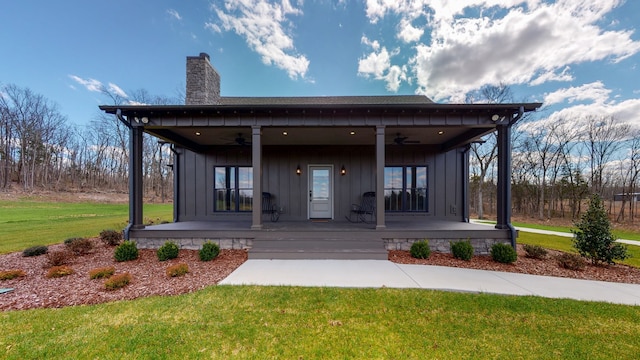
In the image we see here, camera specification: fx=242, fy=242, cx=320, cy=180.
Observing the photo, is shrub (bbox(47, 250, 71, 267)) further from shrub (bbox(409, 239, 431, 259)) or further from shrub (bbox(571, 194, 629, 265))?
shrub (bbox(571, 194, 629, 265))

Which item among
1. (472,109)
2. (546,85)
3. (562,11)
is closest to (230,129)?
(472,109)

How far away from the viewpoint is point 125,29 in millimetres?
14234

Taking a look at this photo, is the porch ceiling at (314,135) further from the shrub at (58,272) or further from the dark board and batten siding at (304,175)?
the shrub at (58,272)

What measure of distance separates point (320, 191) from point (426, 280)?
4.71 metres

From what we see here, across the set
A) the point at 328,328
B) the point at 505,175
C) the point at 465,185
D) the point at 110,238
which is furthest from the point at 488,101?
the point at 110,238

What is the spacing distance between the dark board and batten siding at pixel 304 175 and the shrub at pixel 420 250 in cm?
280

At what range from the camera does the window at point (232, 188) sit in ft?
26.7

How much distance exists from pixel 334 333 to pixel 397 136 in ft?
19.6

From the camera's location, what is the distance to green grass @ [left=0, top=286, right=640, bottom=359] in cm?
216

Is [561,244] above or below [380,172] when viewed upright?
below

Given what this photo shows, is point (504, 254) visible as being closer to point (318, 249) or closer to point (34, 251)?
point (318, 249)

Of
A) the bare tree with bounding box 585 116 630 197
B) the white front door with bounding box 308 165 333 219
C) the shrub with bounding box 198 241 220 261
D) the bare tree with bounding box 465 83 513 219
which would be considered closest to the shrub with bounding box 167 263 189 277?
the shrub with bounding box 198 241 220 261

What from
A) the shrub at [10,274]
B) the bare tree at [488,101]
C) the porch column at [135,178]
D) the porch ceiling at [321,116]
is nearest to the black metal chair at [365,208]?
the porch ceiling at [321,116]

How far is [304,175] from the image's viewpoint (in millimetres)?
8109
